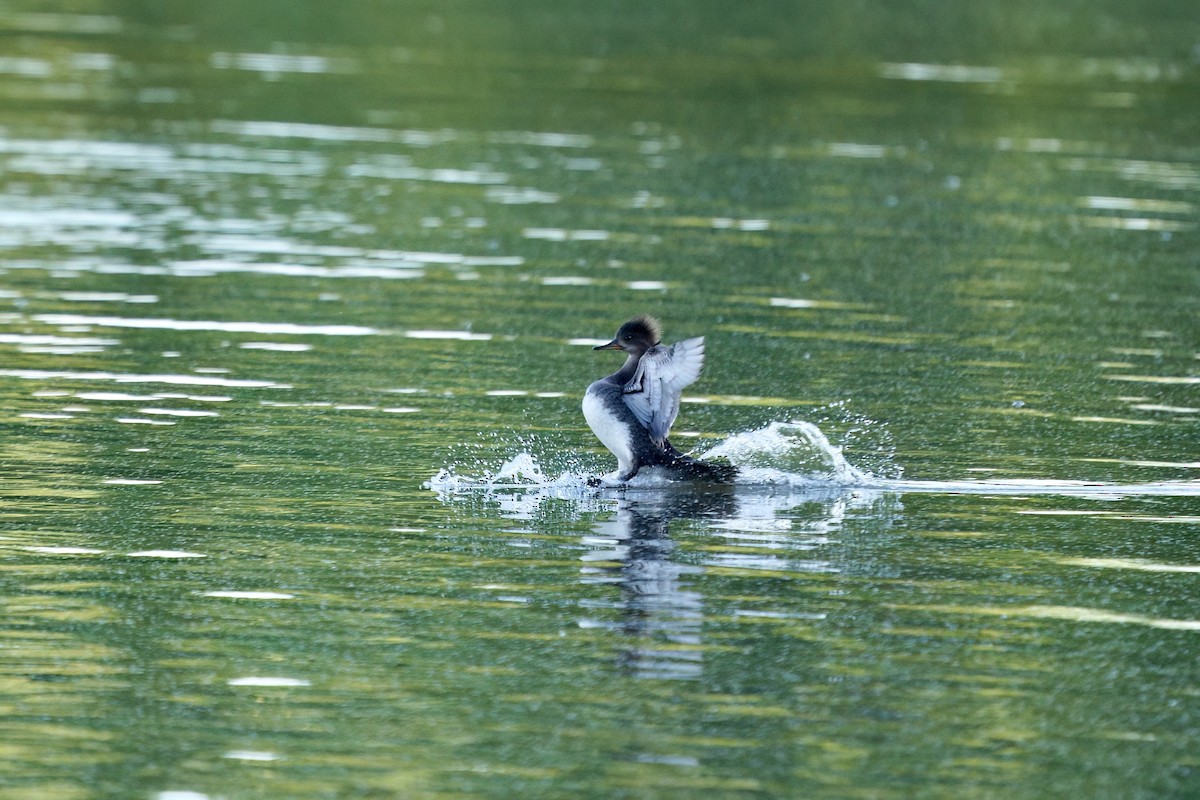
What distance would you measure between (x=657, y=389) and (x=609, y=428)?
0.40 m

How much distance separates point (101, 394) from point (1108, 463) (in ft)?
24.5

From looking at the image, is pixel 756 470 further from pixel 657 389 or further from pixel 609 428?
pixel 609 428

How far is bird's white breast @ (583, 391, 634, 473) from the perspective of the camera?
13.2 m

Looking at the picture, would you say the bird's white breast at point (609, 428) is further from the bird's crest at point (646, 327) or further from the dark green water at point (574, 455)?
the bird's crest at point (646, 327)

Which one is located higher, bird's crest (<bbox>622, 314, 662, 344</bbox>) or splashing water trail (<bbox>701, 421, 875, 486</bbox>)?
bird's crest (<bbox>622, 314, 662, 344</bbox>)

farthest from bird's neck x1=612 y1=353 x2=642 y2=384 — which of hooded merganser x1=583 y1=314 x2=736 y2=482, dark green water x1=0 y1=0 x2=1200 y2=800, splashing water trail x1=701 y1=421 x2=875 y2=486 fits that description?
splashing water trail x1=701 y1=421 x2=875 y2=486

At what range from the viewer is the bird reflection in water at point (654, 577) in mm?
9492

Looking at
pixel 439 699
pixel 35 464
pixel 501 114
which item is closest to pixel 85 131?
pixel 501 114

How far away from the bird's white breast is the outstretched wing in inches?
6.3

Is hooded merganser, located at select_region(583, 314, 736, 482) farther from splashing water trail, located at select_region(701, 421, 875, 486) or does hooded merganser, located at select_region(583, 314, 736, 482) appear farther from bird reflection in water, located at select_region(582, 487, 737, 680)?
splashing water trail, located at select_region(701, 421, 875, 486)

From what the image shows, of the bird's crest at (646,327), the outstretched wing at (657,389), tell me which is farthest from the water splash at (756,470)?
the bird's crest at (646,327)

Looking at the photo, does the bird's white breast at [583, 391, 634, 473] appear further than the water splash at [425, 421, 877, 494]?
No

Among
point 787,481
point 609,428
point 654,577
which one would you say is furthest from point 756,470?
point 654,577

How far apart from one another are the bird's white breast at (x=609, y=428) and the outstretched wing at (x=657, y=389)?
16 cm
